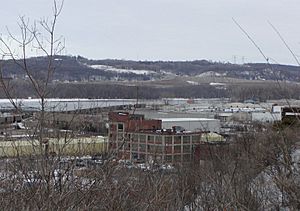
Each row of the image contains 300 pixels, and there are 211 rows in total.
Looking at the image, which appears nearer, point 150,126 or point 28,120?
point 28,120

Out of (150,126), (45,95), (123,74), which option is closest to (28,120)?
(45,95)

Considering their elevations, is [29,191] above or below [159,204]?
above

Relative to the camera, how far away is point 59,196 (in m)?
4.17

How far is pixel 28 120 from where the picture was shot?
571 cm

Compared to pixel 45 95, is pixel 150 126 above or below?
below

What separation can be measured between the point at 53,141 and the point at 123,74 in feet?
359

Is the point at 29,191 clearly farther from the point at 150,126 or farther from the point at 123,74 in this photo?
the point at 123,74

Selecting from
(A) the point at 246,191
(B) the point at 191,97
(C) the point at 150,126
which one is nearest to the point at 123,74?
(B) the point at 191,97

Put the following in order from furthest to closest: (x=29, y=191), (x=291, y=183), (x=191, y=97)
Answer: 1. (x=191, y=97)
2. (x=29, y=191)
3. (x=291, y=183)

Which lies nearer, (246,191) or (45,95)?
(45,95)

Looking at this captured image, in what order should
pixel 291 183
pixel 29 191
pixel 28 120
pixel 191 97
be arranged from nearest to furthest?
pixel 291 183 < pixel 29 191 < pixel 28 120 < pixel 191 97

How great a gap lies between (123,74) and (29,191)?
4335 inches

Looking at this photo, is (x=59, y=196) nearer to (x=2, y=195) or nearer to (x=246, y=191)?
(x=2, y=195)

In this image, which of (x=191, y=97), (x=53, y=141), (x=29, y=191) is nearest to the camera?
(x=29, y=191)
